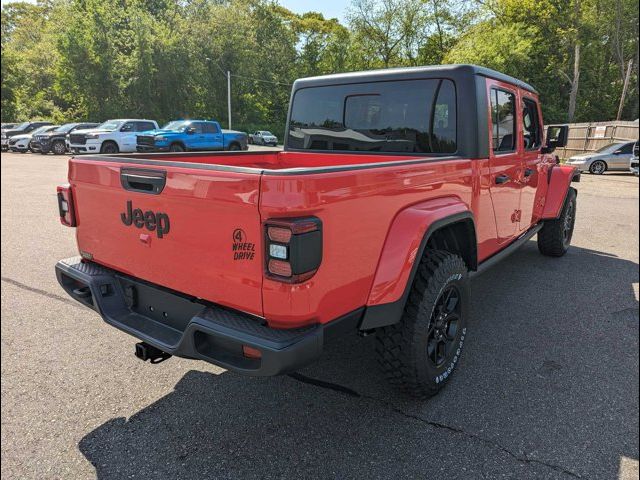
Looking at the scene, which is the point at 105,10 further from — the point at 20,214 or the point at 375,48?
the point at 20,214

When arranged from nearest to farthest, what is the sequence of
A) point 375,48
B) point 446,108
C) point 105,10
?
point 446,108 → point 105,10 → point 375,48

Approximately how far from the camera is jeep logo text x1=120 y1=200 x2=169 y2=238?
7.66ft

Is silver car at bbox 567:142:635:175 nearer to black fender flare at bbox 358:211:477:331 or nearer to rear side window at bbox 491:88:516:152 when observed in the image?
rear side window at bbox 491:88:516:152

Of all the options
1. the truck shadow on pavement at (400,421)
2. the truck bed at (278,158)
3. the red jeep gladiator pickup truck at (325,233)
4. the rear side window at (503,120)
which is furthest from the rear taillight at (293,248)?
the rear side window at (503,120)

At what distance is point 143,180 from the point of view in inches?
93.6

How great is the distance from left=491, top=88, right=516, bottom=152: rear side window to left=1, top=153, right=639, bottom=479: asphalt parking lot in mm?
1507

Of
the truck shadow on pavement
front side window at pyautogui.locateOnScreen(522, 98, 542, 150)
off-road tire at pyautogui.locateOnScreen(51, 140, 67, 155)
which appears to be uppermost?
front side window at pyautogui.locateOnScreen(522, 98, 542, 150)

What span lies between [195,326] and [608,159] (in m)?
20.3

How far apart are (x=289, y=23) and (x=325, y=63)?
13.8 meters

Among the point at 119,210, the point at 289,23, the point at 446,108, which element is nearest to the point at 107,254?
the point at 119,210

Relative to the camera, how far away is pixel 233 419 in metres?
2.59

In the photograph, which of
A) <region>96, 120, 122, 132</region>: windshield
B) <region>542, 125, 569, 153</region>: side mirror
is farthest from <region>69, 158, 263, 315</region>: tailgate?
<region>96, 120, 122, 132</region>: windshield

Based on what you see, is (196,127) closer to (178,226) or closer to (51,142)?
(51,142)

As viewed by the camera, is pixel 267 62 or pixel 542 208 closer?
pixel 542 208
